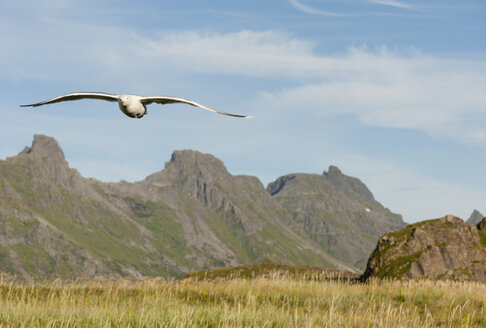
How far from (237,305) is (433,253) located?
41.8 feet

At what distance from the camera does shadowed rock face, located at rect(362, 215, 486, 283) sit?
22031mm

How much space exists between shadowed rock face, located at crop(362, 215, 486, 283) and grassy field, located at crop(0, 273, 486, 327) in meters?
5.93

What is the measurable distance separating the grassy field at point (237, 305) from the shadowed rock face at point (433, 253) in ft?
19.4

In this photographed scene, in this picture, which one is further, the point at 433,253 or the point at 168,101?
the point at 433,253

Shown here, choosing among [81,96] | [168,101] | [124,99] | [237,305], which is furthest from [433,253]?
[81,96]

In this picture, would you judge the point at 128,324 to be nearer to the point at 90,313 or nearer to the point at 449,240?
the point at 90,313

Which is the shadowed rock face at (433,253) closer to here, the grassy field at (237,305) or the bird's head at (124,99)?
the grassy field at (237,305)

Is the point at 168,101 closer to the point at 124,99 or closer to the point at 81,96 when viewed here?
the point at 124,99

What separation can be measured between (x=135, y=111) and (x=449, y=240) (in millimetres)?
16419

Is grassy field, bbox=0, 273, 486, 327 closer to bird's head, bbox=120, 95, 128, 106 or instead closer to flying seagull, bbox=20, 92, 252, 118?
flying seagull, bbox=20, 92, 252, 118

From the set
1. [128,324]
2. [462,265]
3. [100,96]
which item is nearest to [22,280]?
[100,96]

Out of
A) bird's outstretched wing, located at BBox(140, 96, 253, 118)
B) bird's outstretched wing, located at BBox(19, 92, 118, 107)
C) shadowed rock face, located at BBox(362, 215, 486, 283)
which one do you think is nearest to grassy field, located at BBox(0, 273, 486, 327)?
bird's outstretched wing, located at BBox(140, 96, 253, 118)

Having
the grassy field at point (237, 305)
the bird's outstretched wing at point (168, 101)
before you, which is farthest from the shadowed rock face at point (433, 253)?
the bird's outstretched wing at point (168, 101)

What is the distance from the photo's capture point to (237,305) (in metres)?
12.7
